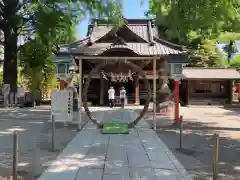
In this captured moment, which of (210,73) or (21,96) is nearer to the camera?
(21,96)

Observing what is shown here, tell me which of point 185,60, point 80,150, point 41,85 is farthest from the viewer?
point 41,85

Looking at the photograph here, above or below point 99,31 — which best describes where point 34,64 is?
below

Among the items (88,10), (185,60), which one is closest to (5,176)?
(185,60)

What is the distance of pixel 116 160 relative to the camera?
9.08 meters

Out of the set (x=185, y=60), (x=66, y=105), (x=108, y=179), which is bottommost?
(x=108, y=179)

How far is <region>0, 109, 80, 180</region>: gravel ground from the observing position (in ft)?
27.3

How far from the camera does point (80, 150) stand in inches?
412

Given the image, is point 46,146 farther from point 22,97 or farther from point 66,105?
point 22,97

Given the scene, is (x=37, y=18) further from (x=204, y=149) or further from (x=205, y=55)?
(x=205, y=55)

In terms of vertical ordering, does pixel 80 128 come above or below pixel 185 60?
below

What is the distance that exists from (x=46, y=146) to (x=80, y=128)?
13.6ft

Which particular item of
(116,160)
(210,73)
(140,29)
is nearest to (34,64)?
(140,29)

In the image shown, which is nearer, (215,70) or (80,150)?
(80,150)

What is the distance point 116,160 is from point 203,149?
3.35m
